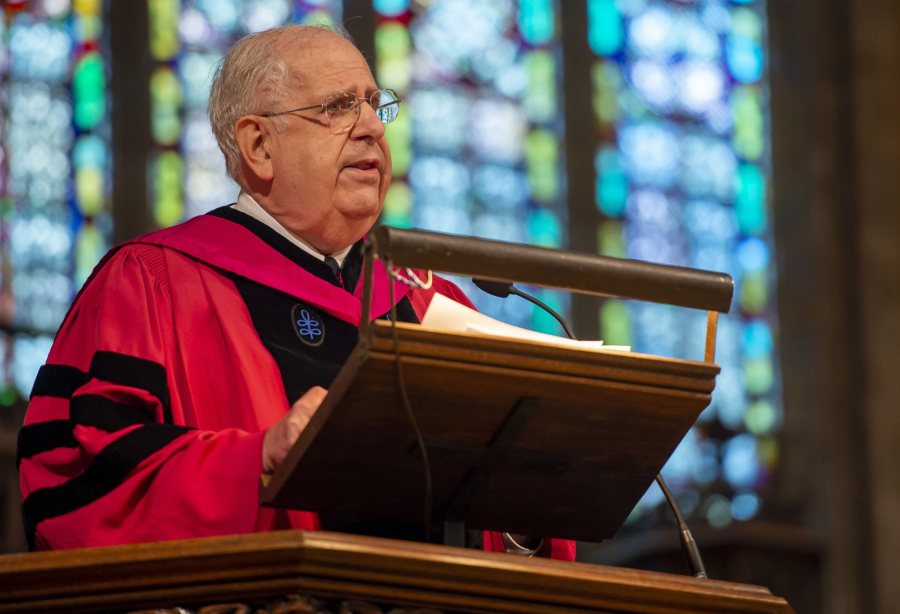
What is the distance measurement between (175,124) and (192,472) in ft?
22.5

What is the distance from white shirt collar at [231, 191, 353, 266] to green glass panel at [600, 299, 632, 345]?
6.61 metres

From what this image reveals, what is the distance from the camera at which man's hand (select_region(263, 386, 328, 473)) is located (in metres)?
2.82

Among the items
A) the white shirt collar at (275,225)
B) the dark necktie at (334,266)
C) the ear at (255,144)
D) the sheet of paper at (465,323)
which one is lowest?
the sheet of paper at (465,323)

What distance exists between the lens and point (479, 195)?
10492mm

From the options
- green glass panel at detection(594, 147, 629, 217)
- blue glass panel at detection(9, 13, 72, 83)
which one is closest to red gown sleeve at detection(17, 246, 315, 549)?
blue glass panel at detection(9, 13, 72, 83)

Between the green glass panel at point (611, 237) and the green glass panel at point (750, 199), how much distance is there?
34.3 inches

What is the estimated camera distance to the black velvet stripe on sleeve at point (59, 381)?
3.27 metres

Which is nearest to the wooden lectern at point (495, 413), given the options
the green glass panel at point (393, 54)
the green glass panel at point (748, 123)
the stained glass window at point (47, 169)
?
the stained glass window at point (47, 169)

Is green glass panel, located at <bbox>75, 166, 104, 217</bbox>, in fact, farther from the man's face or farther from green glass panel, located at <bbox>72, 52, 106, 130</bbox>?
the man's face

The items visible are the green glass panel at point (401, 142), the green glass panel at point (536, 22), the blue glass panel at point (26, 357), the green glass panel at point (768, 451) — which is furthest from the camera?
the green glass panel at point (536, 22)

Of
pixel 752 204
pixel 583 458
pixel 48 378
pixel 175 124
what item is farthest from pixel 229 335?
pixel 752 204

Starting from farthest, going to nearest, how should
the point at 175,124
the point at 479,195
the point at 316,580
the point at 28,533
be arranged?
the point at 479,195 < the point at 175,124 < the point at 28,533 < the point at 316,580

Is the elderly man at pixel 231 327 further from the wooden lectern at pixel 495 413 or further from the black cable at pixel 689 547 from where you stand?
the black cable at pixel 689 547

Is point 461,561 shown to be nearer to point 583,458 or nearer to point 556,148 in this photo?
point 583,458
